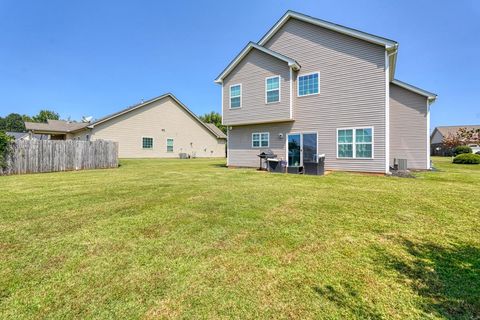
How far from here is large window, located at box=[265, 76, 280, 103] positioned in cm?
1250

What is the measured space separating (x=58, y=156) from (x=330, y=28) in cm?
1586

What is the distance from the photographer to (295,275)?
259 cm

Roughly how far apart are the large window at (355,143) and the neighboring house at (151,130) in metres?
21.0

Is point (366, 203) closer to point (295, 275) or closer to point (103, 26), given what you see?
point (295, 275)

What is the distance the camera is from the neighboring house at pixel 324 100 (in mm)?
10461

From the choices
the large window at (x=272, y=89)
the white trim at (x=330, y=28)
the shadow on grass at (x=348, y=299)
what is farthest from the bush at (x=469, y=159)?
the shadow on grass at (x=348, y=299)

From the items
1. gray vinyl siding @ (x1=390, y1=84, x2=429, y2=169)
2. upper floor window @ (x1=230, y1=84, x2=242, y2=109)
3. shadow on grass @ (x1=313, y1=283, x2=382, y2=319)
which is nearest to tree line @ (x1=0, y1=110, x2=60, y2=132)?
upper floor window @ (x1=230, y1=84, x2=242, y2=109)

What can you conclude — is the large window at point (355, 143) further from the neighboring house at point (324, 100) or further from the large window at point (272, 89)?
the large window at point (272, 89)

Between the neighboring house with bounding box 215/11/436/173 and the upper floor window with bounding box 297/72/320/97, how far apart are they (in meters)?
0.05

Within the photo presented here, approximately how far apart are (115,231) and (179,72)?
82.4 feet

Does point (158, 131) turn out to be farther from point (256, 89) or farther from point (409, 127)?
point (409, 127)

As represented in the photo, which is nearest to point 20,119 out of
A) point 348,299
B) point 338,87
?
point 338,87

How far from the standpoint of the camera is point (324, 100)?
38.3 feet

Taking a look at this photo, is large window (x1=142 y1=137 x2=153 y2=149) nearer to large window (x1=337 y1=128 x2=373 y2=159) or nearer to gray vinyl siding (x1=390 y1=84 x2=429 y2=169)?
large window (x1=337 y1=128 x2=373 y2=159)
